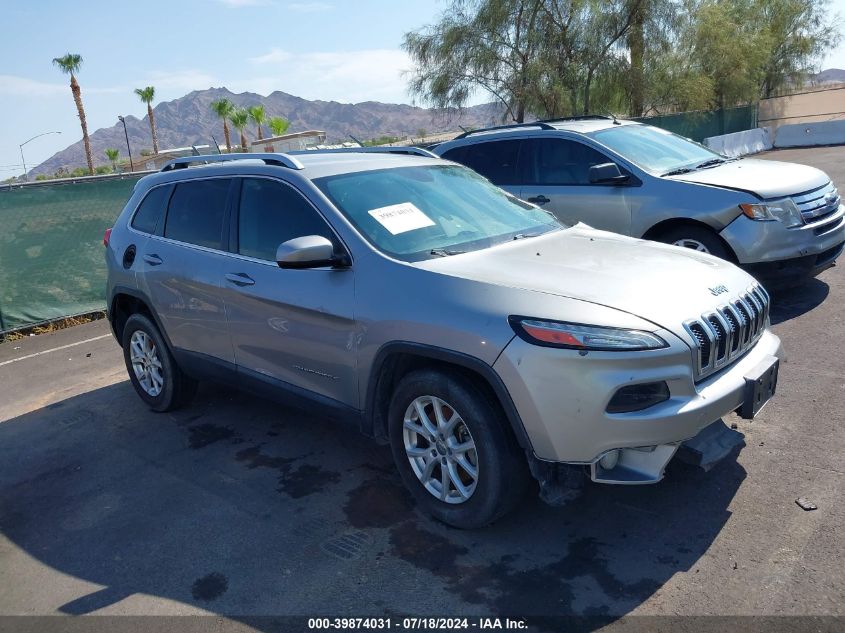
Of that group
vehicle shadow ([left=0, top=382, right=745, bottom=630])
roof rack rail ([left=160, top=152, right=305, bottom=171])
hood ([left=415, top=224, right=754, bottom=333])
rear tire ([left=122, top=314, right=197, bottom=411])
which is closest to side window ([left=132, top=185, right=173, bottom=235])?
roof rack rail ([left=160, top=152, right=305, bottom=171])

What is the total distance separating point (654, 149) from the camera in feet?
25.8

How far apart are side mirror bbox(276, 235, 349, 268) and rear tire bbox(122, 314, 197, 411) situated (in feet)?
6.92

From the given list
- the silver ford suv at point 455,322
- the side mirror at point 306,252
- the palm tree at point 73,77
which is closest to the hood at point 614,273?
the silver ford suv at point 455,322

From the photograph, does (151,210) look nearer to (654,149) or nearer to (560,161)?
(560,161)

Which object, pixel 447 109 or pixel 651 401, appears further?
pixel 447 109

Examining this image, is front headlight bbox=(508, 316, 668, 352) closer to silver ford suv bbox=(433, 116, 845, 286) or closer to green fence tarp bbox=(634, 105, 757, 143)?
silver ford suv bbox=(433, 116, 845, 286)

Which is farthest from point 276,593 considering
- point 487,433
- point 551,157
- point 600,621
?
point 551,157

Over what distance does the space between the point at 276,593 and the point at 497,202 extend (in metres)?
2.82

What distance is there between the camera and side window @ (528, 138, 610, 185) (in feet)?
25.2

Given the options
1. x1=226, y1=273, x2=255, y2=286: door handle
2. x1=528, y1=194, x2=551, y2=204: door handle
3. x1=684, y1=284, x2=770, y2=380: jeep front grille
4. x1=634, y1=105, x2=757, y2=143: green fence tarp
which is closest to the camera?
x1=684, y1=284, x2=770, y2=380: jeep front grille

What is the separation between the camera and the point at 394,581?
3424 millimetres

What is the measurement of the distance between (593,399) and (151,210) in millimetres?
3974

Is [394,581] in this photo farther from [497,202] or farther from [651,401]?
[497,202]

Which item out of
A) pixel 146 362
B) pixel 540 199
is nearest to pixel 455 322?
pixel 146 362
